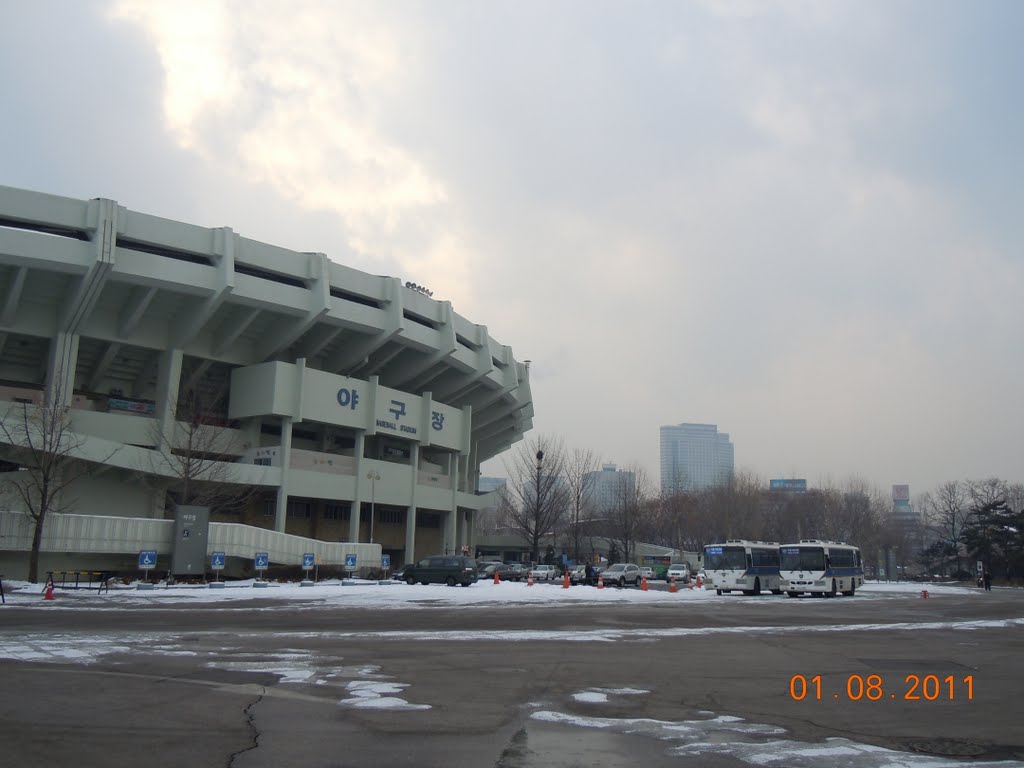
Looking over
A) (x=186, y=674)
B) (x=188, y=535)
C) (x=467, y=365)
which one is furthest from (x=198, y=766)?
(x=467, y=365)

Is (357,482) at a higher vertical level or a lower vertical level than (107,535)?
higher

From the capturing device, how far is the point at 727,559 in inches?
1569

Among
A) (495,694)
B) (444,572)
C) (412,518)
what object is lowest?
(444,572)

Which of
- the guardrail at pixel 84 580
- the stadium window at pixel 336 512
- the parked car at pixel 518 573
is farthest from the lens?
the stadium window at pixel 336 512

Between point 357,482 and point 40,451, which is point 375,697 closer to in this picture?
point 40,451

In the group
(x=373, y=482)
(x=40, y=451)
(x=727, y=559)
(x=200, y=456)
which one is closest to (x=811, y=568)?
(x=727, y=559)

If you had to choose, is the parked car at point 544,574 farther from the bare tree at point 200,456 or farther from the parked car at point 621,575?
the bare tree at point 200,456

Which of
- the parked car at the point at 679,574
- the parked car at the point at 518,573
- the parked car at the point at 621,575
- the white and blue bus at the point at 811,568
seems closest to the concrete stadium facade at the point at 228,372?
the parked car at the point at 518,573

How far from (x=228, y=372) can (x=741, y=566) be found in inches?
1447

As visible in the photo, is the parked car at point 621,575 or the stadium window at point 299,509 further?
the stadium window at point 299,509

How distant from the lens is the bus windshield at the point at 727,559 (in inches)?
1565

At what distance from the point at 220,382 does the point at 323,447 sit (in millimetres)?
8438

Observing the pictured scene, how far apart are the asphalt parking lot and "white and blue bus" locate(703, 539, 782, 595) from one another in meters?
21.6
